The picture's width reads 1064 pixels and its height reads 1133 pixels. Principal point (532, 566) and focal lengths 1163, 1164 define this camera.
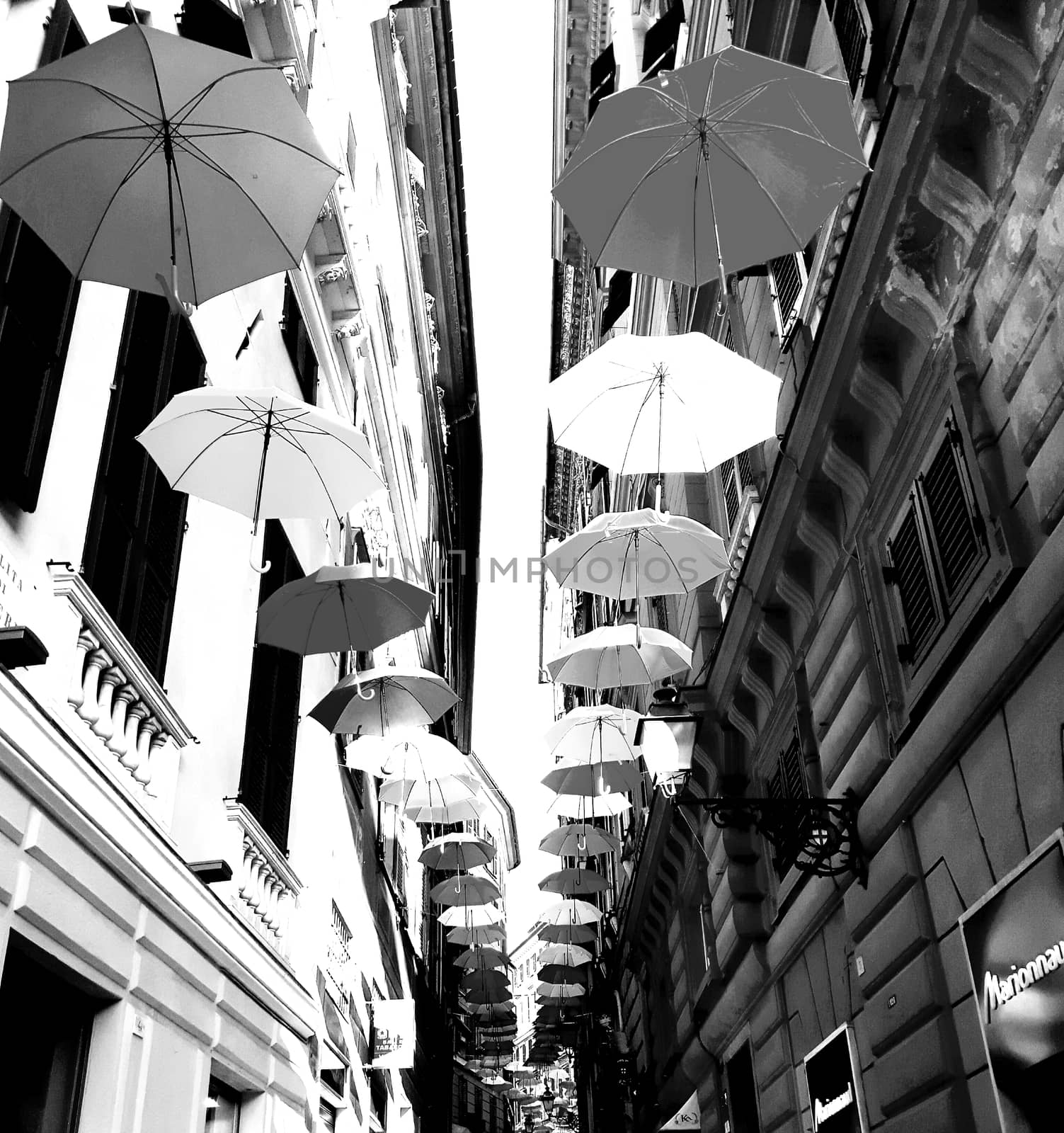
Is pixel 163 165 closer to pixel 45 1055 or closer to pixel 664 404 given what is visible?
pixel 664 404

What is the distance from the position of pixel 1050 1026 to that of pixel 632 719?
1029 centimetres

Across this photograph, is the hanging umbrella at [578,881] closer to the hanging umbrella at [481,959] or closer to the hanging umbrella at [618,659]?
the hanging umbrella at [481,959]

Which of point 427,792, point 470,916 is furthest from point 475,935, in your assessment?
point 427,792

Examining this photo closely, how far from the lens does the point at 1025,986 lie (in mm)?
5762

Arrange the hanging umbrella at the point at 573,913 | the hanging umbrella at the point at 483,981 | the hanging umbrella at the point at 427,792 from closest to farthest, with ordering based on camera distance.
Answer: the hanging umbrella at the point at 427,792 < the hanging umbrella at the point at 573,913 < the hanging umbrella at the point at 483,981

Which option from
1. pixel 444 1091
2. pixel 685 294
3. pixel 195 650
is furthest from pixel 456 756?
pixel 444 1091

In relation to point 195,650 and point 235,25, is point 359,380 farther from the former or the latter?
point 195,650

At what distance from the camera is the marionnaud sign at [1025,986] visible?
5.45 m

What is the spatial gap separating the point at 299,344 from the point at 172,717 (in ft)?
23.6

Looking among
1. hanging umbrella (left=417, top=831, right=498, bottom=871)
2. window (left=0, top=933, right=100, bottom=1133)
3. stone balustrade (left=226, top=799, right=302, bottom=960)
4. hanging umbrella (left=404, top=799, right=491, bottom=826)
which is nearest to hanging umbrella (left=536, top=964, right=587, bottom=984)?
hanging umbrella (left=417, top=831, right=498, bottom=871)

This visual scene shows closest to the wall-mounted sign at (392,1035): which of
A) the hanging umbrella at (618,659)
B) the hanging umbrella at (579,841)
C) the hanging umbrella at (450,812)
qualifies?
the hanging umbrella at (579,841)

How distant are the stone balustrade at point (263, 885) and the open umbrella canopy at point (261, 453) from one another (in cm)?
337

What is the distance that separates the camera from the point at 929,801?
7590 mm

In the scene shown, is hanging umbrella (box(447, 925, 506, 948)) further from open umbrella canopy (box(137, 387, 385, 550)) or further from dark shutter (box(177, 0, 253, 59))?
dark shutter (box(177, 0, 253, 59))
